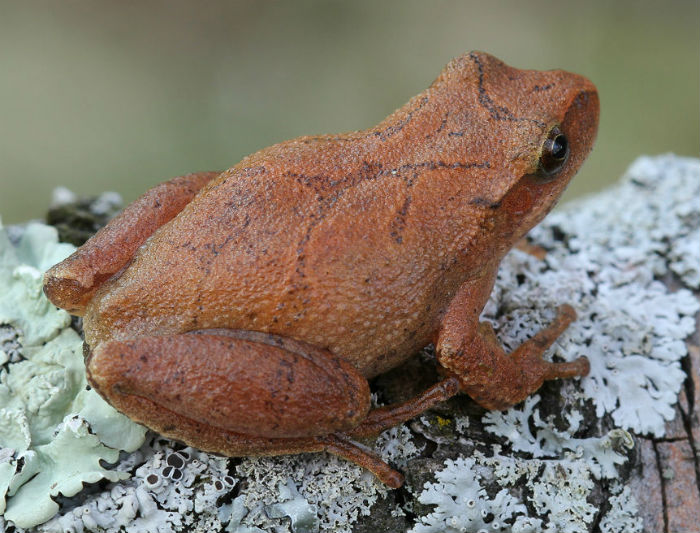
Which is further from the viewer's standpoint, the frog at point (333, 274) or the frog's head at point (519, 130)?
the frog's head at point (519, 130)

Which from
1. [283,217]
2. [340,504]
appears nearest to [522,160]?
[283,217]

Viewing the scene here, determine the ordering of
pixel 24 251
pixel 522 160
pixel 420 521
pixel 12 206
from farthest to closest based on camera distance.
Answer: pixel 12 206 < pixel 24 251 < pixel 522 160 < pixel 420 521

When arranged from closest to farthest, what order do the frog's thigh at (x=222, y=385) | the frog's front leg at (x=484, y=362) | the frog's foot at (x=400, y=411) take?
1. the frog's thigh at (x=222, y=385)
2. the frog's foot at (x=400, y=411)
3. the frog's front leg at (x=484, y=362)

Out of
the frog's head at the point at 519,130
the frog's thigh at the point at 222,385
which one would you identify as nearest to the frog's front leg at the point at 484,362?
the frog's head at the point at 519,130

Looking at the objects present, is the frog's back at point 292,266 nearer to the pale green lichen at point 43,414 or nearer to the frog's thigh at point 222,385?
the frog's thigh at point 222,385

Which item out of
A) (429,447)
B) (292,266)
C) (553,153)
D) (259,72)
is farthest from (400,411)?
(259,72)

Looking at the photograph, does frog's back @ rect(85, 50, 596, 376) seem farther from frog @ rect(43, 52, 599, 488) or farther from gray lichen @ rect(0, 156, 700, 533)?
gray lichen @ rect(0, 156, 700, 533)

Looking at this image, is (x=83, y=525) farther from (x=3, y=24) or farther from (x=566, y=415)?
(x=3, y=24)
